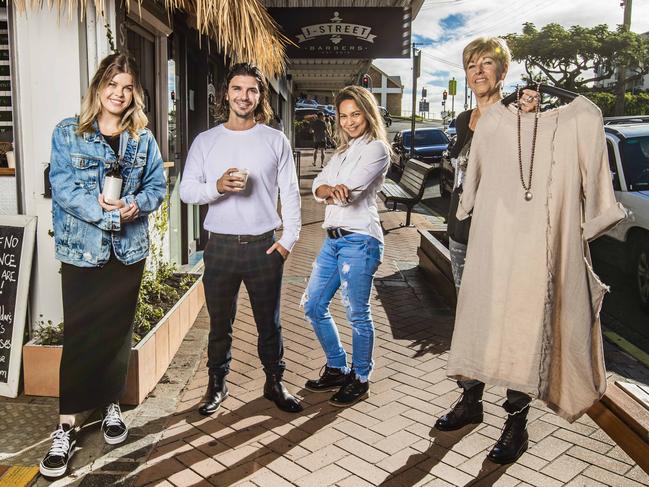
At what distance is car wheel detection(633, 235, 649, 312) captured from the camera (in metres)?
6.60

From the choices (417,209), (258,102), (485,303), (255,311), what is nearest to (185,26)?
(258,102)

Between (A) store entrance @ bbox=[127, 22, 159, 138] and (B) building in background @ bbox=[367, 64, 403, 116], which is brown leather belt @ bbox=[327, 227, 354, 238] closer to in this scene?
(A) store entrance @ bbox=[127, 22, 159, 138]

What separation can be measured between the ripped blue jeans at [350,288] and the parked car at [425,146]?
17.1 m

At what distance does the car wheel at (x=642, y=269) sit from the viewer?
6602 mm

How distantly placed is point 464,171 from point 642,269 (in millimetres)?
4058

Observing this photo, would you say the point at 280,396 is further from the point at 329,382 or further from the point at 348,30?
the point at 348,30

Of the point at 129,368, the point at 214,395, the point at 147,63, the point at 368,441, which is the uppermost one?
the point at 147,63

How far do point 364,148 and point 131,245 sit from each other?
1374 millimetres

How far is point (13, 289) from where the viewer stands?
3.95 meters

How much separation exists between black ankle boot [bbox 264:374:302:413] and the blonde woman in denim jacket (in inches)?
34.7

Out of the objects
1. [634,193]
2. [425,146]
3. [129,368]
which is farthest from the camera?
[425,146]

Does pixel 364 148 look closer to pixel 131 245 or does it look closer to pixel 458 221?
pixel 458 221

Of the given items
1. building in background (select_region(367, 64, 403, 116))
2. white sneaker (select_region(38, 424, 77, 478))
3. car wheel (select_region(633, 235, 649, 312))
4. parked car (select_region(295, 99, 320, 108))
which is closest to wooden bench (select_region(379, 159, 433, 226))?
car wheel (select_region(633, 235, 649, 312))

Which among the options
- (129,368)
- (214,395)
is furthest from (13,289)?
(214,395)
